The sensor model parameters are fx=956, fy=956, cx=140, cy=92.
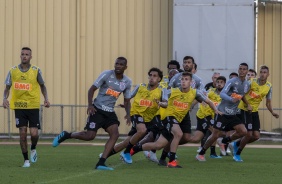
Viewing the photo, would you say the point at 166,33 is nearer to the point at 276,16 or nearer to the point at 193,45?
the point at 193,45

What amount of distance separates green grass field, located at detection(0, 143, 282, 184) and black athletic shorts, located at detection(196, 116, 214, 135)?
70 centimetres

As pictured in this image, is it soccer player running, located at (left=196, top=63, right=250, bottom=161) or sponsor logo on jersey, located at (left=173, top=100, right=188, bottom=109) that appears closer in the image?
sponsor logo on jersey, located at (left=173, top=100, right=188, bottom=109)

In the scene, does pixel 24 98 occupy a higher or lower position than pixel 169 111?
higher

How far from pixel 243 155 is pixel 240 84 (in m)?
3.19

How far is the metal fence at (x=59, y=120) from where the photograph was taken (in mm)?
31766

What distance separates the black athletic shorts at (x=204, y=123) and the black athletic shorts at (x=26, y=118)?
4911 mm

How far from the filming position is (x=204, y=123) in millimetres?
21797

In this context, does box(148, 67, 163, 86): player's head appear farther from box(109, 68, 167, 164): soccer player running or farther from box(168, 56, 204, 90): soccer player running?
box(168, 56, 204, 90): soccer player running

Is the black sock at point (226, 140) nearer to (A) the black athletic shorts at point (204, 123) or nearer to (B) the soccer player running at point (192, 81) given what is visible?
(A) the black athletic shorts at point (204, 123)

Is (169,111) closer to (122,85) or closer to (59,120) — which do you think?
(122,85)

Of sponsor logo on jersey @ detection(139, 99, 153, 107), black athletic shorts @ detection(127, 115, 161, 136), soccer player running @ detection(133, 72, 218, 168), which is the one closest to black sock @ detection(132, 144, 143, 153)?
soccer player running @ detection(133, 72, 218, 168)

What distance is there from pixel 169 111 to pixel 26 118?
2.74m

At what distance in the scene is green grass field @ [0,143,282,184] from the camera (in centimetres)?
1494

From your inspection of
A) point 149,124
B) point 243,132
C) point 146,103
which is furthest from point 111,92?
point 243,132
